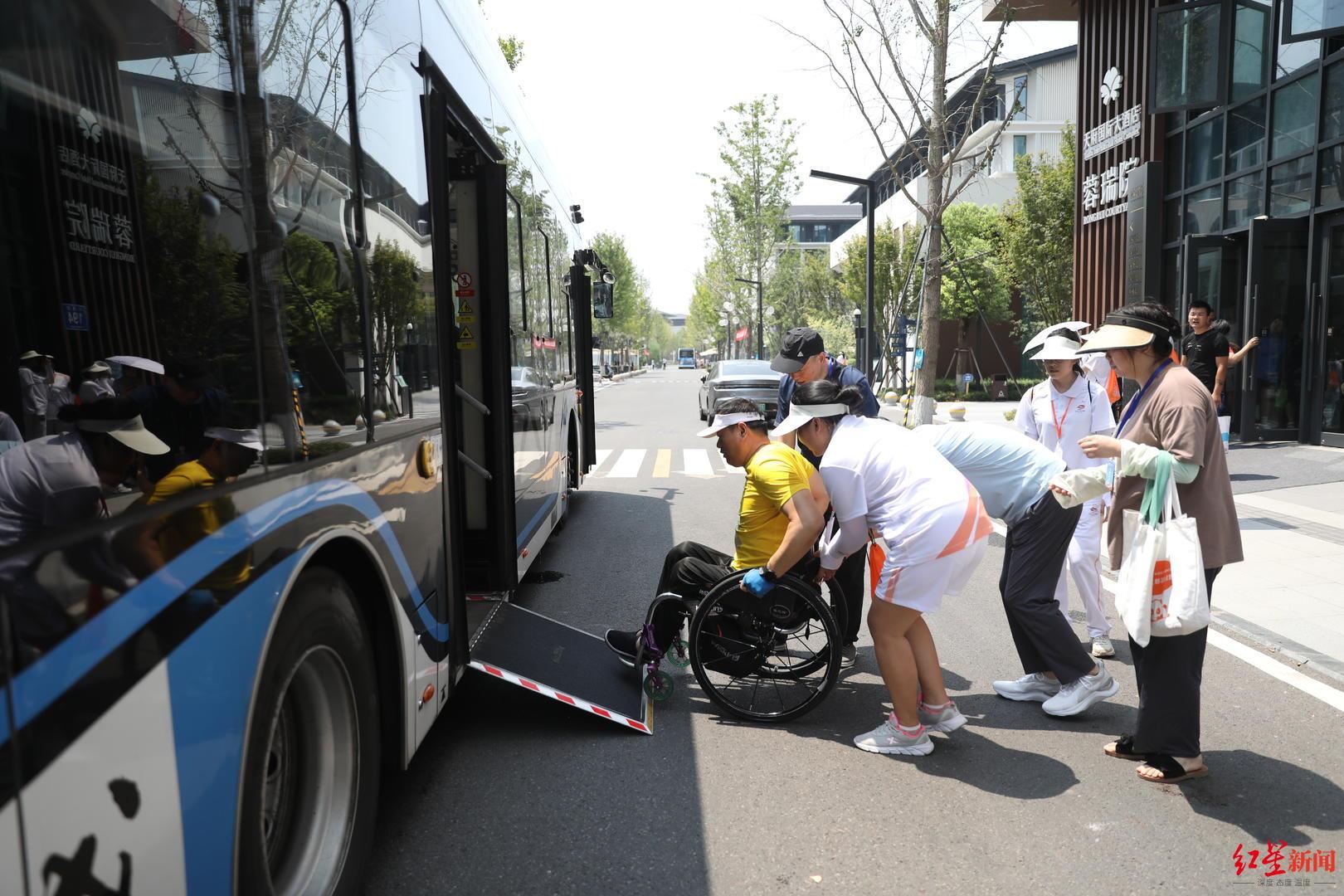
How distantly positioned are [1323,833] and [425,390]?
346 cm

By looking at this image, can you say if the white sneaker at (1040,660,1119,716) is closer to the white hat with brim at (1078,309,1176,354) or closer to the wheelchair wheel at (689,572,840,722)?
the wheelchair wheel at (689,572,840,722)

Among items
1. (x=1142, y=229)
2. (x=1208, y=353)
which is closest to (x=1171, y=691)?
(x=1208, y=353)

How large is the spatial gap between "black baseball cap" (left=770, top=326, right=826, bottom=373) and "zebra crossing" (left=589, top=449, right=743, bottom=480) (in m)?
6.93

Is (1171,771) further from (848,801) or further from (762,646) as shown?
(762,646)

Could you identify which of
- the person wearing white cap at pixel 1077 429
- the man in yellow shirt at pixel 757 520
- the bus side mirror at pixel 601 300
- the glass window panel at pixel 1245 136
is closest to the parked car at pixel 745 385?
the bus side mirror at pixel 601 300

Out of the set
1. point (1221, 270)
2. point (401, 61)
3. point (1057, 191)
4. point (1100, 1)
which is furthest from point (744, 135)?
point (401, 61)

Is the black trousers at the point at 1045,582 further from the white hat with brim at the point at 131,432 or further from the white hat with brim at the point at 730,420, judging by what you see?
the white hat with brim at the point at 131,432

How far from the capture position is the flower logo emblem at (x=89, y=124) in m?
1.98

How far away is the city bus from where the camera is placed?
60.1 inches

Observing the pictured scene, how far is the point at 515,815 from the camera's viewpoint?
346 cm

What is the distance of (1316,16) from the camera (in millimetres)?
11930

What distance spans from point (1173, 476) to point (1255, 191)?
43.5ft

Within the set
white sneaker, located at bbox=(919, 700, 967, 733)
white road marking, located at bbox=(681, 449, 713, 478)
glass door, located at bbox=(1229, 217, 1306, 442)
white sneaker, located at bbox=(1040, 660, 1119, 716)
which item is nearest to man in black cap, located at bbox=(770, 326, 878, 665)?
white sneaker, located at bbox=(919, 700, 967, 733)

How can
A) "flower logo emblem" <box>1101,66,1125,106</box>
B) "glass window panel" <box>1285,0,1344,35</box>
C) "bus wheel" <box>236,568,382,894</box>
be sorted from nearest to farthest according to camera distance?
"bus wheel" <box>236,568,382,894</box>, "glass window panel" <box>1285,0,1344,35</box>, "flower logo emblem" <box>1101,66,1125,106</box>
